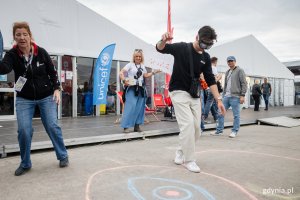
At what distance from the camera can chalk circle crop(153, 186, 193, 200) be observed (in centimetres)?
270

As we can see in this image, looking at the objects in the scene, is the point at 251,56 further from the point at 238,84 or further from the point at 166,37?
the point at 166,37

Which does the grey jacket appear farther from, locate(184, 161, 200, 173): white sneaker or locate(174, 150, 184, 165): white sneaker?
locate(184, 161, 200, 173): white sneaker

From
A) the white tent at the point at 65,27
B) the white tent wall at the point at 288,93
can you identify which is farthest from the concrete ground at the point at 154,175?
the white tent wall at the point at 288,93

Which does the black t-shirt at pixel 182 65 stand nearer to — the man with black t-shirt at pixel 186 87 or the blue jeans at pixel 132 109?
the man with black t-shirt at pixel 186 87

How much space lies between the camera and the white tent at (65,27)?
9367 millimetres

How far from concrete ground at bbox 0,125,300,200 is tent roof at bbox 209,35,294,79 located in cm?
1344

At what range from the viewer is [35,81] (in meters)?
3.46

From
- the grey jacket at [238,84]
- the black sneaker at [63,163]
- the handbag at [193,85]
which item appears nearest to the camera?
the black sneaker at [63,163]

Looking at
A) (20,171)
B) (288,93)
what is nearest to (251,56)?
(288,93)

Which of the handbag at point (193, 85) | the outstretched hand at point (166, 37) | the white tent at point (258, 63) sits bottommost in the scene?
the handbag at point (193, 85)

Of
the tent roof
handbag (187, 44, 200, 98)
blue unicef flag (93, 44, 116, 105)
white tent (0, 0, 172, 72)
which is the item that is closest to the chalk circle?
handbag (187, 44, 200, 98)

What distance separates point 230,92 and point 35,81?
4.57 metres

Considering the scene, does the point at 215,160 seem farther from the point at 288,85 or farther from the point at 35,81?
the point at 288,85

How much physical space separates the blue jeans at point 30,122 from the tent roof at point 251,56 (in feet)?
48.7
